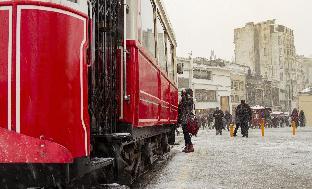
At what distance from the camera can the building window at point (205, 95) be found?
67.7 m

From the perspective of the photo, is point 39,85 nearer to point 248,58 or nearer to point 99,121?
point 99,121

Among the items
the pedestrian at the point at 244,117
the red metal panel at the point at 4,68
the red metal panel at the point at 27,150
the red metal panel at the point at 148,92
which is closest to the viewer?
the red metal panel at the point at 27,150

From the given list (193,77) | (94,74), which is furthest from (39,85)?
(193,77)

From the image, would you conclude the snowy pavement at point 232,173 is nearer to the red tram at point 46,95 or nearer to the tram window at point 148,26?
the tram window at point 148,26

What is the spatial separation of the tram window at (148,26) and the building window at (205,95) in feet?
195

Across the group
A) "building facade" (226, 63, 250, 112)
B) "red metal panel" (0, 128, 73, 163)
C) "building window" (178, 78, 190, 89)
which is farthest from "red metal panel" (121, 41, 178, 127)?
"building facade" (226, 63, 250, 112)

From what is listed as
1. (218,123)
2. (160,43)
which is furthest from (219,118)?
(160,43)

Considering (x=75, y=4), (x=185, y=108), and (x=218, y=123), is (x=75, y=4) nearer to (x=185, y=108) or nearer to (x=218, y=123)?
(x=185, y=108)

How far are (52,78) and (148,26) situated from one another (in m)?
3.62

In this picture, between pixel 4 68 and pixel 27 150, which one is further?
pixel 4 68

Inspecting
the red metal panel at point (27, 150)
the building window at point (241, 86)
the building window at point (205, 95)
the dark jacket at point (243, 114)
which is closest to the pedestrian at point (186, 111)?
the red metal panel at point (27, 150)

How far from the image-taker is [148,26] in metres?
7.55

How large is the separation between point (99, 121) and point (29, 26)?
178 cm

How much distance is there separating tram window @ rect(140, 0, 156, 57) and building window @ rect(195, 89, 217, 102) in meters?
59.3
